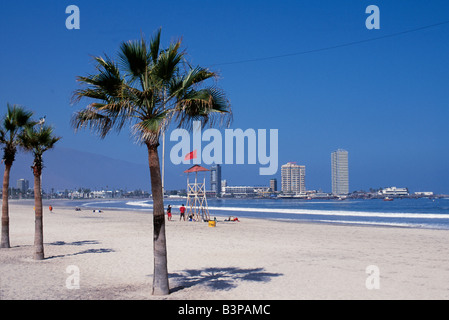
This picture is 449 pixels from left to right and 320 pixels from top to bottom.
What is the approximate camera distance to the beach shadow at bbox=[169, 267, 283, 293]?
9.37 meters

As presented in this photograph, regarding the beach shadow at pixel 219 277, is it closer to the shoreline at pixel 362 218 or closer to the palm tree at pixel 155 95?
the palm tree at pixel 155 95

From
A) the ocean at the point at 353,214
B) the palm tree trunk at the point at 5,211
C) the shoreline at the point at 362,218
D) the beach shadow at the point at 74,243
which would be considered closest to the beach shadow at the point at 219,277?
the palm tree trunk at the point at 5,211

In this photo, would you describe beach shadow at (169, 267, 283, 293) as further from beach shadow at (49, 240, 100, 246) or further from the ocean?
the ocean

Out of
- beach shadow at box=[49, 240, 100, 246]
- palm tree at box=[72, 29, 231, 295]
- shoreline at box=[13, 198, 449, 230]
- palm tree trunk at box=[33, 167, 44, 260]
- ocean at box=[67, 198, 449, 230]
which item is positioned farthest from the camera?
ocean at box=[67, 198, 449, 230]

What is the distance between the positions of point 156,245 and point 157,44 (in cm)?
394

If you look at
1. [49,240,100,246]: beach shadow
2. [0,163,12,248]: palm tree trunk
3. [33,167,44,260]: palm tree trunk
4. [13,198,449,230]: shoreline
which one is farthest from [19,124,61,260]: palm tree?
[13,198,449,230]: shoreline

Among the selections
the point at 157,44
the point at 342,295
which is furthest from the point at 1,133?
the point at 342,295

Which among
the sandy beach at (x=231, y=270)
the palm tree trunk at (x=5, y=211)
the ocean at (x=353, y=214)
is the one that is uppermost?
the palm tree trunk at (x=5, y=211)

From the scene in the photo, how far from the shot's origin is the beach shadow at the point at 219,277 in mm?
9367

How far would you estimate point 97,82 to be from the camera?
809cm

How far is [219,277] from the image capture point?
10328 millimetres
